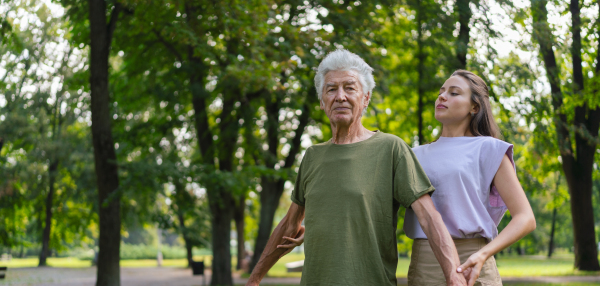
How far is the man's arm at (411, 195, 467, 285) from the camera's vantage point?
1966 mm

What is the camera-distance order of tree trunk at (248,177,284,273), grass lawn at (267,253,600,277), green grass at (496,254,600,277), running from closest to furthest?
tree trunk at (248,177,284,273)
green grass at (496,254,600,277)
grass lawn at (267,253,600,277)

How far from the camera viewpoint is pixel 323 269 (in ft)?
7.38

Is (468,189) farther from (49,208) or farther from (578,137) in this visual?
(49,208)

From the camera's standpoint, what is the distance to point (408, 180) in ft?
7.09

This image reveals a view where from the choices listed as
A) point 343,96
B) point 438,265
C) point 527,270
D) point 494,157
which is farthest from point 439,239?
point 527,270

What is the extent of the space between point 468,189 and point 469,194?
Result: 0.02 meters

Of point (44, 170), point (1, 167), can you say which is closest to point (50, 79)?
point (1, 167)

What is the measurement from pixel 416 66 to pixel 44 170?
1908 centimetres

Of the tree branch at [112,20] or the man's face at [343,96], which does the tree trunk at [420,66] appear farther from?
the man's face at [343,96]

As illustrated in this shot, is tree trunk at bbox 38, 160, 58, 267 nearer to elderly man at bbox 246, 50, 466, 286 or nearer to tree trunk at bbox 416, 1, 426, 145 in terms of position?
tree trunk at bbox 416, 1, 426, 145

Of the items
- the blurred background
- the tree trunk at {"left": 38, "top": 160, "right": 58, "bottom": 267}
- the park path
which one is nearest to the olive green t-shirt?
the blurred background

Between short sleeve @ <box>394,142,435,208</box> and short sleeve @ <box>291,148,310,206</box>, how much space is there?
0.50 metres

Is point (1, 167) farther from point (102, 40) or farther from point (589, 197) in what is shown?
point (589, 197)

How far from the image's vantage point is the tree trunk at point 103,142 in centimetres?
1052
